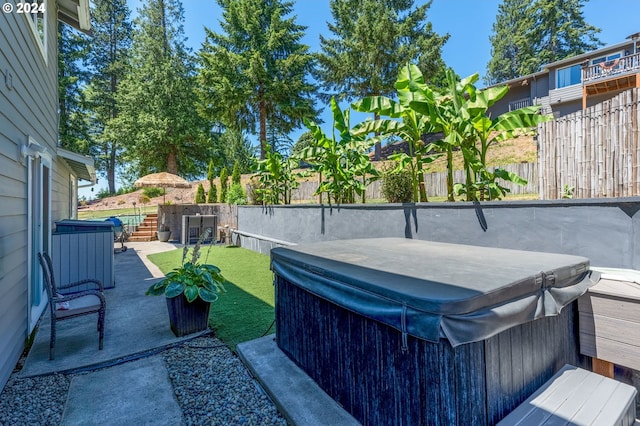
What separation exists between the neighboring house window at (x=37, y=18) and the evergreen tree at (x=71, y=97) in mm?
20477

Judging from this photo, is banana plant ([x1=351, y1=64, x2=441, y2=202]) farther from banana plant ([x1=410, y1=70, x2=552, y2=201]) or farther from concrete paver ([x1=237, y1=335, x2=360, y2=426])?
concrete paver ([x1=237, y1=335, x2=360, y2=426])

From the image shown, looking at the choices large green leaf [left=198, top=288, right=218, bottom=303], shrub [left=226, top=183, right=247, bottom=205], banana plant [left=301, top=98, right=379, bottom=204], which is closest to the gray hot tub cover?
large green leaf [left=198, top=288, right=218, bottom=303]

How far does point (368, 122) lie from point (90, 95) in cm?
2866

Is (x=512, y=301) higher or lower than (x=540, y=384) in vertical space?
higher

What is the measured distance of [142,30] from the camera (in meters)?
24.2

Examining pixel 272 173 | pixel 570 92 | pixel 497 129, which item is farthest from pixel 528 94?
pixel 497 129

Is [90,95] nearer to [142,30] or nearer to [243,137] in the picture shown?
[142,30]

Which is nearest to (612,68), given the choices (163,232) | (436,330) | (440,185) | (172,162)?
(440,185)

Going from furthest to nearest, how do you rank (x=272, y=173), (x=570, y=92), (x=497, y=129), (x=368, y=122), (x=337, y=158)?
(x=570, y=92)
(x=272, y=173)
(x=337, y=158)
(x=368, y=122)
(x=497, y=129)

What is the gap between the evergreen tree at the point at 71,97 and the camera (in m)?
21.5

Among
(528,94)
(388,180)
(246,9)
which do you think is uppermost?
(246,9)

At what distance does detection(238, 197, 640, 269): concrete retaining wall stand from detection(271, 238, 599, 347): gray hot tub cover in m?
0.40

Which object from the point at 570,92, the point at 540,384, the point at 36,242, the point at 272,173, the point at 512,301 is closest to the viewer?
the point at 512,301

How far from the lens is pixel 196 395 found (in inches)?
98.6
